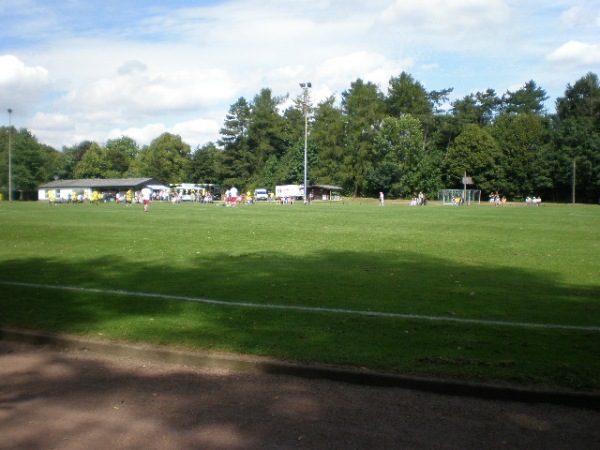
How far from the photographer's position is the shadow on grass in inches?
292

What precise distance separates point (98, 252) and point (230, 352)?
12.3 m

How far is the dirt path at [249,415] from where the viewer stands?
5254 mm

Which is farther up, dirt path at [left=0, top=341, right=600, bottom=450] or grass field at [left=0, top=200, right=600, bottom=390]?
grass field at [left=0, top=200, right=600, bottom=390]

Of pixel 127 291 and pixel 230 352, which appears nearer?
pixel 230 352

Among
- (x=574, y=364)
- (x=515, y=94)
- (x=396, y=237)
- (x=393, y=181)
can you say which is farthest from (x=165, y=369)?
(x=515, y=94)

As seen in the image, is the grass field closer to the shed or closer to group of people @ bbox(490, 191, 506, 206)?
group of people @ bbox(490, 191, 506, 206)

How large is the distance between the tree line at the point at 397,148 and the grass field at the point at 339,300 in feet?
284

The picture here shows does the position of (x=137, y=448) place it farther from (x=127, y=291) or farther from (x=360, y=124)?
(x=360, y=124)

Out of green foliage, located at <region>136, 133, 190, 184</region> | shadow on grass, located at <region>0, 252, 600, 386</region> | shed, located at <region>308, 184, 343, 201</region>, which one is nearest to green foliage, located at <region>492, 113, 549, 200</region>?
shed, located at <region>308, 184, 343, 201</region>

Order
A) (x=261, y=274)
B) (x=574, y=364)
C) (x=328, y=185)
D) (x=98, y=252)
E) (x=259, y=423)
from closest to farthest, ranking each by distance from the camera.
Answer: (x=259, y=423) → (x=574, y=364) → (x=261, y=274) → (x=98, y=252) → (x=328, y=185)

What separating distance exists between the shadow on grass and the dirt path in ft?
2.14

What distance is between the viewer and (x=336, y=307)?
10375 millimetres

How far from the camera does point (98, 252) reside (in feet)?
61.7

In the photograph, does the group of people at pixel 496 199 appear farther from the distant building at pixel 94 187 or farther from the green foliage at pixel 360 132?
the distant building at pixel 94 187
